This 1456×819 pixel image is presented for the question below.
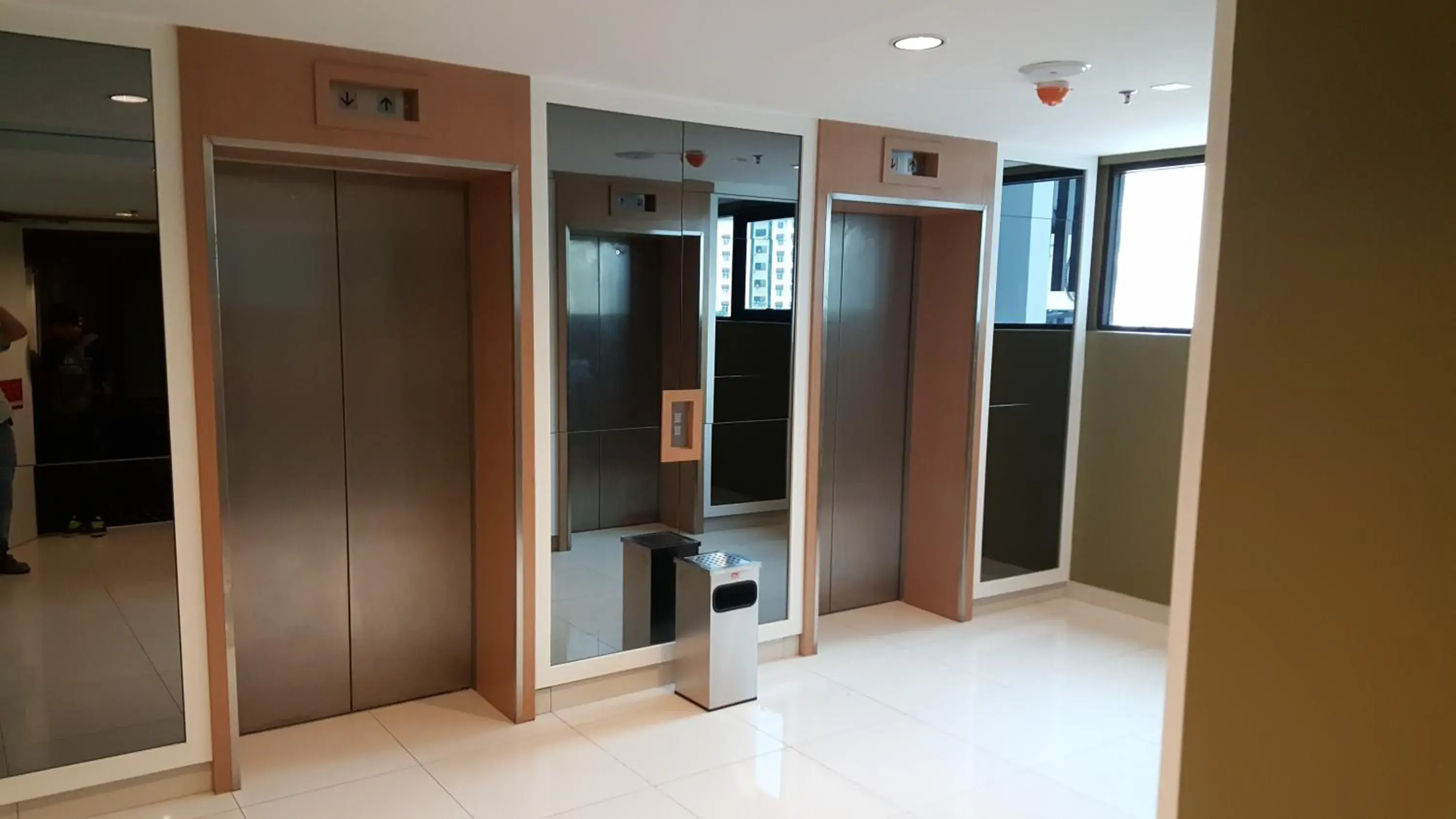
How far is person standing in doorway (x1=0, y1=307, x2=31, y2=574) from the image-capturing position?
3.17m

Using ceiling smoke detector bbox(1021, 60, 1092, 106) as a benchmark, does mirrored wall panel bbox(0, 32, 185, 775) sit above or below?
below

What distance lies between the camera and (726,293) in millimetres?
4641

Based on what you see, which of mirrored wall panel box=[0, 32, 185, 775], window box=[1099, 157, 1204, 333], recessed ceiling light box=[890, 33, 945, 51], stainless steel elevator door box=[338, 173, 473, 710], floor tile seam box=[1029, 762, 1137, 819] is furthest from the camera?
window box=[1099, 157, 1204, 333]

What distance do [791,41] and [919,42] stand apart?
1.44 feet

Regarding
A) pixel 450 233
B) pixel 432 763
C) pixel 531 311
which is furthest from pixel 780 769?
pixel 450 233

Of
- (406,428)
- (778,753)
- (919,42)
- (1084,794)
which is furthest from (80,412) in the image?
(1084,794)

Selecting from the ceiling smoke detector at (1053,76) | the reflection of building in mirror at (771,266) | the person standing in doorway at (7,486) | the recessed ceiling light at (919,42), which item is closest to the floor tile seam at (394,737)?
the person standing in doorway at (7,486)

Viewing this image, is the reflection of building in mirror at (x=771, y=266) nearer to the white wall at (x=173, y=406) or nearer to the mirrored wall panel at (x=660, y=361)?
the mirrored wall panel at (x=660, y=361)

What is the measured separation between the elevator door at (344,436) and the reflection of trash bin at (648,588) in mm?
755

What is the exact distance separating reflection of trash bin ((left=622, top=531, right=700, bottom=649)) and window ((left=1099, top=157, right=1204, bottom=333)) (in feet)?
10.4

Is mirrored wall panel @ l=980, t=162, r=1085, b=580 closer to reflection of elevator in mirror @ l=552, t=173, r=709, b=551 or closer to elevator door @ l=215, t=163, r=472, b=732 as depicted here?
reflection of elevator in mirror @ l=552, t=173, r=709, b=551

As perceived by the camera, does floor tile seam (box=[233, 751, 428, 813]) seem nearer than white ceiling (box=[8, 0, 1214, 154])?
No

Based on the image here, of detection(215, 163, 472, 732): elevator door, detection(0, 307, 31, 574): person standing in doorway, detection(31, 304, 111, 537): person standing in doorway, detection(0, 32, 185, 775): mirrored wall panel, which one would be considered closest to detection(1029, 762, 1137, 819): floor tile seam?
detection(215, 163, 472, 732): elevator door

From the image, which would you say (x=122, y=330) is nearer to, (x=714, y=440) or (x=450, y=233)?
(x=450, y=233)
